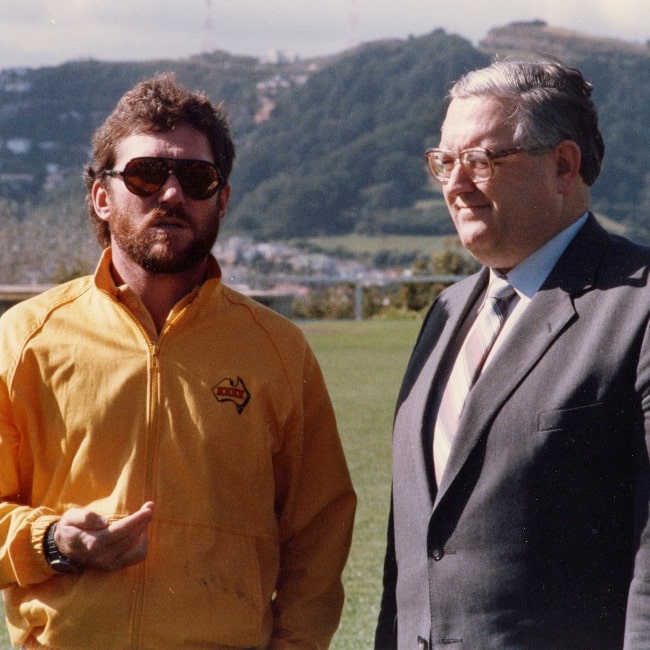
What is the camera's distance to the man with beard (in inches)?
93.3

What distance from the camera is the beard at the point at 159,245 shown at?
2.55 meters

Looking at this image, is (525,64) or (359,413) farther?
(359,413)

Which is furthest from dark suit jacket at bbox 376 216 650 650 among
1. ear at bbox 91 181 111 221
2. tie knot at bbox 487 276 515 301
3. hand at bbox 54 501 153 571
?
ear at bbox 91 181 111 221

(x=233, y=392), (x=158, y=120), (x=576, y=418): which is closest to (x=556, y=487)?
(x=576, y=418)

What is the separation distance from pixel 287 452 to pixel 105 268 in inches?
24.0

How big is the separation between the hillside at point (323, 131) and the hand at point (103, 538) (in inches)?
2394

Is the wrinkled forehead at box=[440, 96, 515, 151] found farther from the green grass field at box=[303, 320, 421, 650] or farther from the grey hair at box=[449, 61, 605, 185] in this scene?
the green grass field at box=[303, 320, 421, 650]

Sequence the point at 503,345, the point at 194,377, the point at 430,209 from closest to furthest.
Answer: the point at 503,345, the point at 194,377, the point at 430,209

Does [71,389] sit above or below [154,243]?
below

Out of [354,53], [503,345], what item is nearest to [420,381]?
[503,345]

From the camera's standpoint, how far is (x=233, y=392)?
2.51 m

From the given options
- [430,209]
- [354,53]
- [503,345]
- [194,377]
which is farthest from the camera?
[354,53]

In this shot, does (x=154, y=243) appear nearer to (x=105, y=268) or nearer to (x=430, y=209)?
(x=105, y=268)

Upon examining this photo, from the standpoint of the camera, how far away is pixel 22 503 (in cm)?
251
